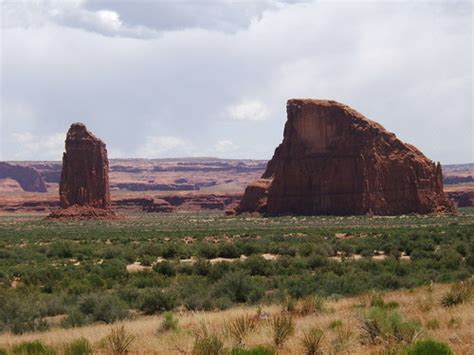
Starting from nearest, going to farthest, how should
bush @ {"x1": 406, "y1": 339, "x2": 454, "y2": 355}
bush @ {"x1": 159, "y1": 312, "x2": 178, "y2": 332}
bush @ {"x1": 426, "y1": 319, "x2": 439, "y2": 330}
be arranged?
1. bush @ {"x1": 406, "y1": 339, "x2": 454, "y2": 355}
2. bush @ {"x1": 426, "y1": 319, "x2": 439, "y2": 330}
3. bush @ {"x1": 159, "y1": 312, "x2": 178, "y2": 332}

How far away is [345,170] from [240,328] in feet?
221

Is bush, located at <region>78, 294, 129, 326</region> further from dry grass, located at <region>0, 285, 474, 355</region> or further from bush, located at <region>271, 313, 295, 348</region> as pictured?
bush, located at <region>271, 313, 295, 348</region>

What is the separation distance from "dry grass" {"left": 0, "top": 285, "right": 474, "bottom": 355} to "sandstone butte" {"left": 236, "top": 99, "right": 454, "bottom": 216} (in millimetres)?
61406

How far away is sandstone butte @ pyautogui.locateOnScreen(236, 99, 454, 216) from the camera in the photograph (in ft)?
248

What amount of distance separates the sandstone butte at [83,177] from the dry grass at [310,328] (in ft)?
235

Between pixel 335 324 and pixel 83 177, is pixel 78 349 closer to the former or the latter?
pixel 335 324

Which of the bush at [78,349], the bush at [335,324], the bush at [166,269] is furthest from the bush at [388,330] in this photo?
the bush at [166,269]

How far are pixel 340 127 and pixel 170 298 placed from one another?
64.3 m

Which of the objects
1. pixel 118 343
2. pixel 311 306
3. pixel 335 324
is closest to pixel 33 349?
pixel 118 343

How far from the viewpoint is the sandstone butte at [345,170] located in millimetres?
75688

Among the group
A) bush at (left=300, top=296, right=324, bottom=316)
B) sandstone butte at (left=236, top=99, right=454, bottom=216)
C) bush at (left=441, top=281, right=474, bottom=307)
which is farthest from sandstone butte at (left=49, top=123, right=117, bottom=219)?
bush at (left=441, top=281, right=474, bottom=307)

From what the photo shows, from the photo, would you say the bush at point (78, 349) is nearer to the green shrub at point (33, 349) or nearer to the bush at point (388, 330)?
the green shrub at point (33, 349)

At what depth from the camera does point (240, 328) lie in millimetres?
11188

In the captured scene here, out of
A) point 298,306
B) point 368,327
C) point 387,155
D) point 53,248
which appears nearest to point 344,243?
point 53,248
